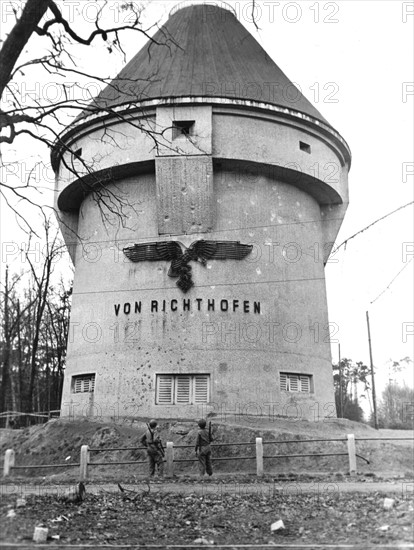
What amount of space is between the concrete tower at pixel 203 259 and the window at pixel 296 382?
0.17 ft

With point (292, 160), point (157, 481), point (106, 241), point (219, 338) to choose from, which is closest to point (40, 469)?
point (157, 481)

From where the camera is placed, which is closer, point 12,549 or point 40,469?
point 12,549

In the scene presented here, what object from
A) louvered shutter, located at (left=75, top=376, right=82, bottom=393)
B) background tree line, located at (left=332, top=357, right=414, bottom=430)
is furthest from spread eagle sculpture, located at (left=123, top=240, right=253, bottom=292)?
background tree line, located at (left=332, top=357, right=414, bottom=430)

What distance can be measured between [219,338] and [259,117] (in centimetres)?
681

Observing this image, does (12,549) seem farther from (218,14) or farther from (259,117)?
(218,14)

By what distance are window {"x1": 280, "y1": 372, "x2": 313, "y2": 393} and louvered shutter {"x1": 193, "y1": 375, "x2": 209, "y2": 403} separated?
2.19m

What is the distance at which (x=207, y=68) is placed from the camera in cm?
2133

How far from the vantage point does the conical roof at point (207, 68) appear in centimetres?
2011

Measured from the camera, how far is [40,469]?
1664 centimetres

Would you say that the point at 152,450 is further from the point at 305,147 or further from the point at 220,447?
the point at 305,147

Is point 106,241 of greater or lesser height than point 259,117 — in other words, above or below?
below

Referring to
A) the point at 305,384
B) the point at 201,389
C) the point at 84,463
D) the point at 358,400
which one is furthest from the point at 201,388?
the point at 358,400

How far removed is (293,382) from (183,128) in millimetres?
8221

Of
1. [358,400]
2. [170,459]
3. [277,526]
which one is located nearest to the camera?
[277,526]
